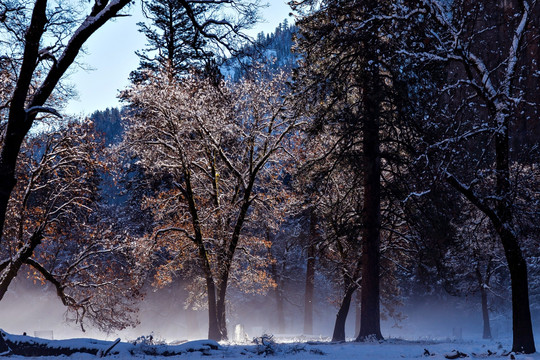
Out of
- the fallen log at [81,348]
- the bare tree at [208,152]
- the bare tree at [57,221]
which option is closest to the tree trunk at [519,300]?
the fallen log at [81,348]

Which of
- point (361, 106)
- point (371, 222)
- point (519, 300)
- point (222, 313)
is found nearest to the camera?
point (519, 300)

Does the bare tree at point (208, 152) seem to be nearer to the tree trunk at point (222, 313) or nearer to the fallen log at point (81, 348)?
the tree trunk at point (222, 313)

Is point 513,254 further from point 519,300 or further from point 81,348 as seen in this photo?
point 81,348

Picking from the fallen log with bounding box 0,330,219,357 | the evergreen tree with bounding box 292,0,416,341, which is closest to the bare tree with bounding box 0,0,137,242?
the fallen log with bounding box 0,330,219,357

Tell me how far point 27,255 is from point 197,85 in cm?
858

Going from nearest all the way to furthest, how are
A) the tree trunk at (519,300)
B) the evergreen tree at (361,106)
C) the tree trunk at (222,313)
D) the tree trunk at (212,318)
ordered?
the tree trunk at (519,300) < the evergreen tree at (361,106) < the tree trunk at (212,318) < the tree trunk at (222,313)

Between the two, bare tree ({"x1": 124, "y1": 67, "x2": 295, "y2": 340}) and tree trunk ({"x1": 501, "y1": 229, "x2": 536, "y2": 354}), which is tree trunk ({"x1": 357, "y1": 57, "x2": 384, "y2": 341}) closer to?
tree trunk ({"x1": 501, "y1": 229, "x2": 536, "y2": 354})

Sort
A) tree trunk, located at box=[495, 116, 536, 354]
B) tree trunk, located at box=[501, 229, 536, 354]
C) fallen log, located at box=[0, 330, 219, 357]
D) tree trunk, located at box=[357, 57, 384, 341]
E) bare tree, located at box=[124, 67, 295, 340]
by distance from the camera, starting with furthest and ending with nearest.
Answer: bare tree, located at box=[124, 67, 295, 340]
tree trunk, located at box=[357, 57, 384, 341]
tree trunk, located at box=[495, 116, 536, 354]
tree trunk, located at box=[501, 229, 536, 354]
fallen log, located at box=[0, 330, 219, 357]

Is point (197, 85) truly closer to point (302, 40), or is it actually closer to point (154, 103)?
point (154, 103)

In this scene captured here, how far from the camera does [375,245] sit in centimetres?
1490

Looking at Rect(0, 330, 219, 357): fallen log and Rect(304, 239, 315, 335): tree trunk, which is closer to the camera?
Rect(0, 330, 219, 357): fallen log

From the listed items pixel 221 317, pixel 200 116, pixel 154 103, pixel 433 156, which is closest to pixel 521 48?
pixel 433 156

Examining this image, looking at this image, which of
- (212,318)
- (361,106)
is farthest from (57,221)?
(361,106)

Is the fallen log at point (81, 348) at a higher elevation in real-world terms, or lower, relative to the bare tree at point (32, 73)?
lower
